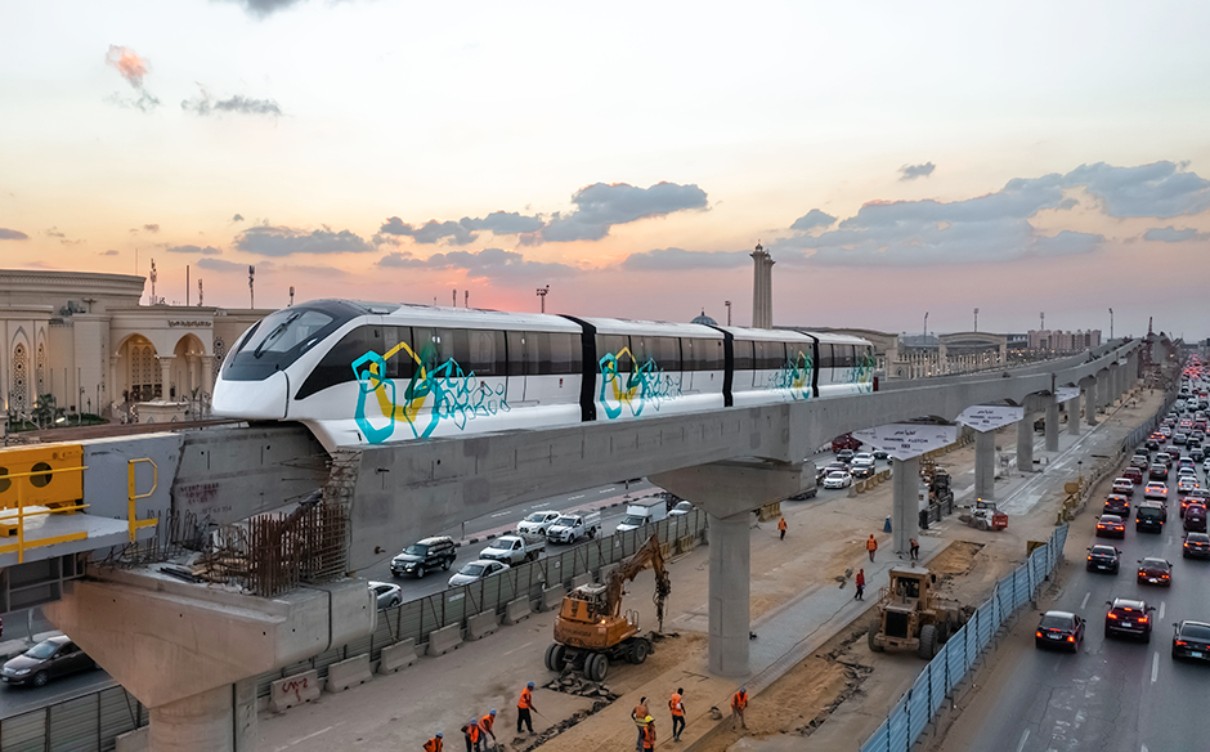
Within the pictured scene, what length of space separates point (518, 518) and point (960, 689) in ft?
94.1

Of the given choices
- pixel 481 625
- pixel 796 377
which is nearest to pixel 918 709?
pixel 481 625

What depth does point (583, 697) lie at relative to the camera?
75.4 feet

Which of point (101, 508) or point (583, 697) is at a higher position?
point (101, 508)

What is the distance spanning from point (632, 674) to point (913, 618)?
879 cm

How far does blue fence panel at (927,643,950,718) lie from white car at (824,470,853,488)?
37477 millimetres

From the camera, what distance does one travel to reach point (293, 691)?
22.2 meters

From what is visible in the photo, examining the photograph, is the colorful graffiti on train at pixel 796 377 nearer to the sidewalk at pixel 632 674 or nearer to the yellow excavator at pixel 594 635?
the sidewalk at pixel 632 674

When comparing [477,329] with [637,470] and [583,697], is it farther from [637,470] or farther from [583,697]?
[583,697]

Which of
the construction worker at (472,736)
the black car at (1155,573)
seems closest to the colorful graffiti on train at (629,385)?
the construction worker at (472,736)

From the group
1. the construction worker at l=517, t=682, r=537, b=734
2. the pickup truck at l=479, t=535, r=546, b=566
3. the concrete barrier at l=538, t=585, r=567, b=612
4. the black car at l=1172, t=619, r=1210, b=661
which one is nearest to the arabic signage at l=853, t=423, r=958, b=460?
the black car at l=1172, t=619, r=1210, b=661

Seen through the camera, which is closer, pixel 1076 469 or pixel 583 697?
pixel 583 697

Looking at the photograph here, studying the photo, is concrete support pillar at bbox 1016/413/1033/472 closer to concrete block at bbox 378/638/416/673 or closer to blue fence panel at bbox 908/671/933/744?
blue fence panel at bbox 908/671/933/744

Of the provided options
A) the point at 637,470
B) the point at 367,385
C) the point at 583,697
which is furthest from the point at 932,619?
the point at 367,385

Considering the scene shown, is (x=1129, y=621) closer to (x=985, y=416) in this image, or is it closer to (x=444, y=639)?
(x=985, y=416)
